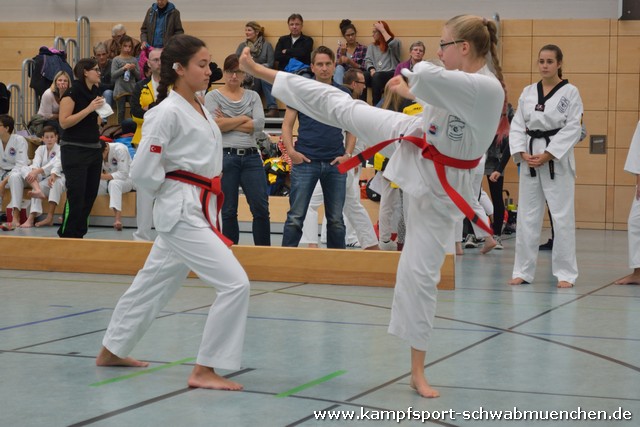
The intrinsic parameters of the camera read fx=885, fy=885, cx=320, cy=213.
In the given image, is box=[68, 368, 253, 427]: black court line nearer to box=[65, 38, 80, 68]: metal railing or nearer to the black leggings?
the black leggings

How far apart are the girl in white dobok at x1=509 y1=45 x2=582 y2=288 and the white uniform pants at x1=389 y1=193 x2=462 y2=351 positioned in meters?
3.41

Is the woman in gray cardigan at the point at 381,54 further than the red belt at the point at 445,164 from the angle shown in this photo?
Yes

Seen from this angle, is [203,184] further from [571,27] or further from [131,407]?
[571,27]

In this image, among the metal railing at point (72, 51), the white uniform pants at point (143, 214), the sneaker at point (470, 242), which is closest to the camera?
the white uniform pants at point (143, 214)

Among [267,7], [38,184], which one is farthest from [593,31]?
[38,184]

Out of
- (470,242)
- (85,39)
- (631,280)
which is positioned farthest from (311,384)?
(85,39)

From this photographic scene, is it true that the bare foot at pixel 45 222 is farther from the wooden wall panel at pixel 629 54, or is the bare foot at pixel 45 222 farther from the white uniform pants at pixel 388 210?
the wooden wall panel at pixel 629 54

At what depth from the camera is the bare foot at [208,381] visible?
3887mm

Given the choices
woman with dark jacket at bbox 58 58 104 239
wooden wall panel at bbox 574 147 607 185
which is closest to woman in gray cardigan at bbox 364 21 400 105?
wooden wall panel at bbox 574 147 607 185

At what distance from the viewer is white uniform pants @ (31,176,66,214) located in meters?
12.2

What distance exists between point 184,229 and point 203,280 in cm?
Answer: 25

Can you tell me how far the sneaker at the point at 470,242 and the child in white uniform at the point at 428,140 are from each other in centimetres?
639

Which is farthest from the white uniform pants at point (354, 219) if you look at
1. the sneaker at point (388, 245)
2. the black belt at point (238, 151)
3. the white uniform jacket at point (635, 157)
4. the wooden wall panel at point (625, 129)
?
the wooden wall panel at point (625, 129)

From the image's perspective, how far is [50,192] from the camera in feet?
40.5
